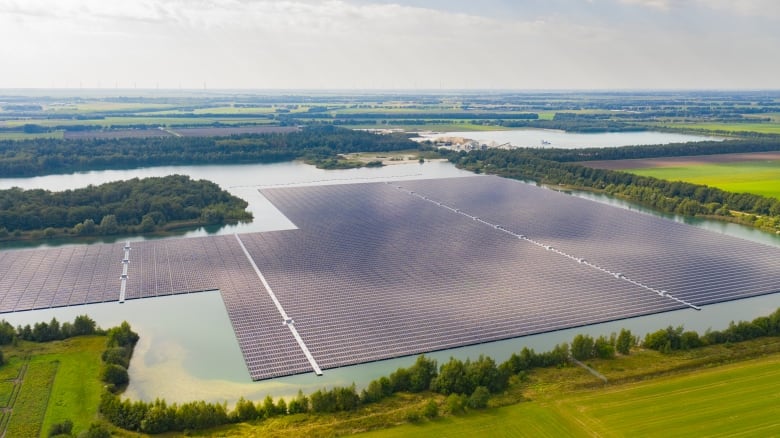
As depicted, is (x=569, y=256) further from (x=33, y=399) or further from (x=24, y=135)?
(x=24, y=135)

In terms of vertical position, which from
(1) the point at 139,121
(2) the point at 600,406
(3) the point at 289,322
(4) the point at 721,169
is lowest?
(2) the point at 600,406

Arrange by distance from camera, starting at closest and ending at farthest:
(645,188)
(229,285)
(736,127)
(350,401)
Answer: (350,401) → (229,285) → (645,188) → (736,127)

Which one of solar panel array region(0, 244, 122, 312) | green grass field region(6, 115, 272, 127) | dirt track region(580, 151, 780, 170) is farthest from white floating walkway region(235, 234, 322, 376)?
green grass field region(6, 115, 272, 127)

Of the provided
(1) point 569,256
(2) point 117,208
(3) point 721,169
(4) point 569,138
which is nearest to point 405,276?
(1) point 569,256

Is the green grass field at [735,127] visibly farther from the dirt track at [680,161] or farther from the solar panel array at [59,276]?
the solar panel array at [59,276]

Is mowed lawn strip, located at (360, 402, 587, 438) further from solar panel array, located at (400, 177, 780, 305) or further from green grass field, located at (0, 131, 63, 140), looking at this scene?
green grass field, located at (0, 131, 63, 140)

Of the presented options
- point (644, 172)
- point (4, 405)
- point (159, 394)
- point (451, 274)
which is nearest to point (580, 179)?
point (644, 172)
